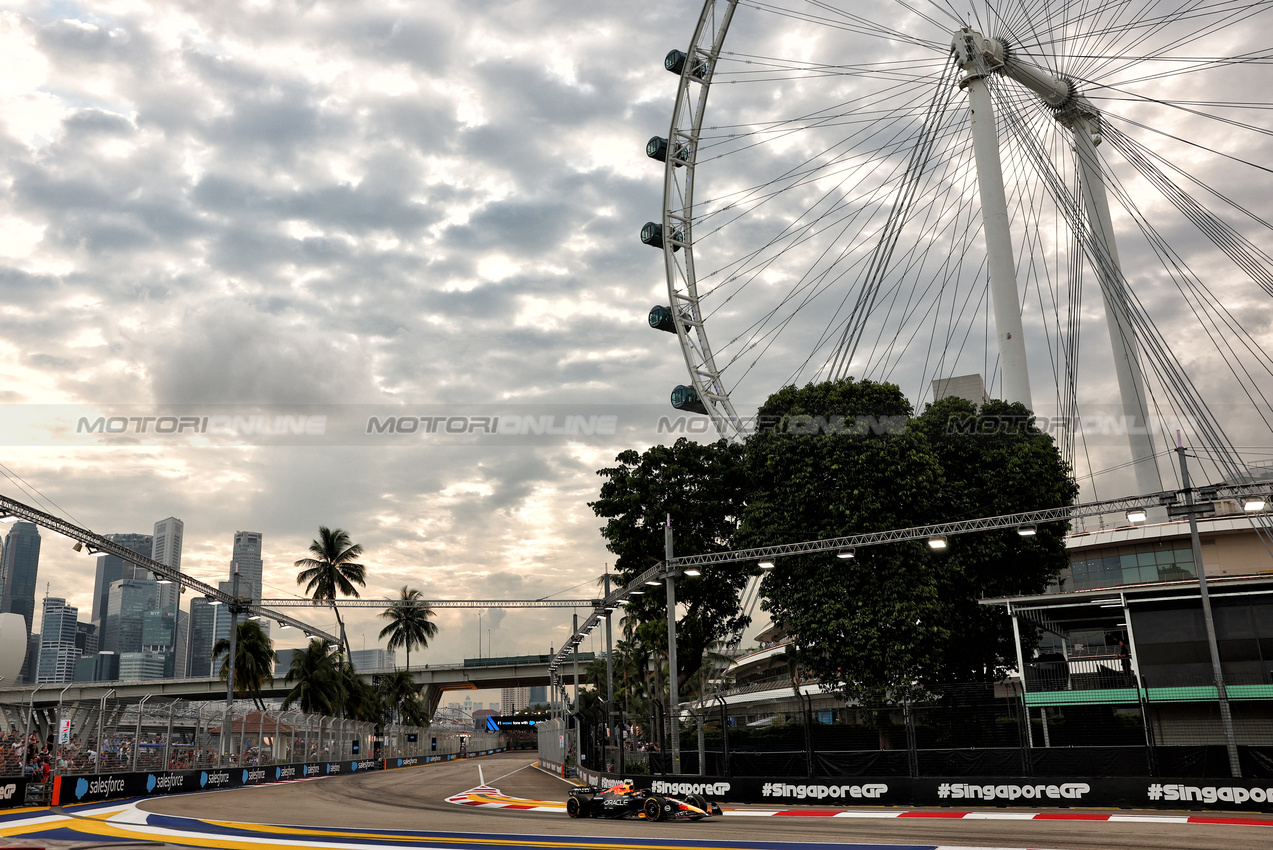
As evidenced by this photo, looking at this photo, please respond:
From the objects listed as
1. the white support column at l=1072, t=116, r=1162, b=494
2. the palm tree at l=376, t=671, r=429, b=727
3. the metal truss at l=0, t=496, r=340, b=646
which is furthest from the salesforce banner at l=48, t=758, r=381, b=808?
the palm tree at l=376, t=671, r=429, b=727

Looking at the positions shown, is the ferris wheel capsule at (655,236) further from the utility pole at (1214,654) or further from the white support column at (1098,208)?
the utility pole at (1214,654)

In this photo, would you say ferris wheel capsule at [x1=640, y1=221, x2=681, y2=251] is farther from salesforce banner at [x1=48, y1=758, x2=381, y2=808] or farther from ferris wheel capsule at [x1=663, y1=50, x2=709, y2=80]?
salesforce banner at [x1=48, y1=758, x2=381, y2=808]

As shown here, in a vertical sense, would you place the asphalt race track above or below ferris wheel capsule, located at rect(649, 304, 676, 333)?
below

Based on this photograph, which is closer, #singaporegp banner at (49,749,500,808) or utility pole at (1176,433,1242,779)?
utility pole at (1176,433,1242,779)

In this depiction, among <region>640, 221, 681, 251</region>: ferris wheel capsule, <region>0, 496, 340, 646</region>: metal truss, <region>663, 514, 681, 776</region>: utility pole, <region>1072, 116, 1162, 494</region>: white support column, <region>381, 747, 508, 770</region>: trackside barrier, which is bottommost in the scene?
<region>381, 747, 508, 770</region>: trackside barrier

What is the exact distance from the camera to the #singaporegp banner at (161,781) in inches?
979

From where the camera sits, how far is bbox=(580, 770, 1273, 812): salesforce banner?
19375 millimetres

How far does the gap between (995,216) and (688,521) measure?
57.9 feet

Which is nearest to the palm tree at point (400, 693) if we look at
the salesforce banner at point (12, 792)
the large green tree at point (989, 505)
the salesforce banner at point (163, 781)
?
the salesforce banner at point (163, 781)

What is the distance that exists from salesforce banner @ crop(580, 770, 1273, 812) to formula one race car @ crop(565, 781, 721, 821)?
4396 millimetres

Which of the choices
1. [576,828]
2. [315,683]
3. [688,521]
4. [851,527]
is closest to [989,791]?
[576,828]

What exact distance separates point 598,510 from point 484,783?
13.0 meters

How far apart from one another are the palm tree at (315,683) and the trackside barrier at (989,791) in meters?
42.0

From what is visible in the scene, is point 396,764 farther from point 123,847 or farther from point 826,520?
point 123,847
